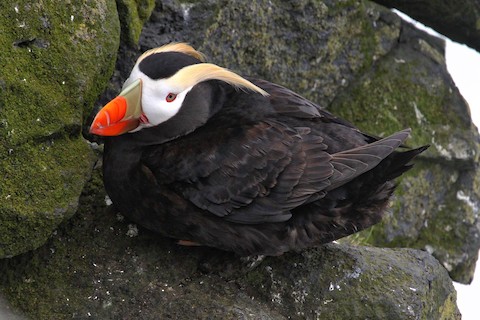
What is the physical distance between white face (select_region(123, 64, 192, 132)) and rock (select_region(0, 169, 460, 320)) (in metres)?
0.61

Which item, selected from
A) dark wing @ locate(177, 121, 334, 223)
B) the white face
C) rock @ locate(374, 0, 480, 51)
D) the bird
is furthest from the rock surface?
rock @ locate(374, 0, 480, 51)

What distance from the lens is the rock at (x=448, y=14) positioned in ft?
21.0

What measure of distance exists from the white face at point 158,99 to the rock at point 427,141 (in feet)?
8.81

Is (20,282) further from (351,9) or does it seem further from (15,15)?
(351,9)

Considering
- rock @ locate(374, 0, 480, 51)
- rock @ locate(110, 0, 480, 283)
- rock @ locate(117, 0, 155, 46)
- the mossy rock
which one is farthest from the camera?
rock @ locate(374, 0, 480, 51)

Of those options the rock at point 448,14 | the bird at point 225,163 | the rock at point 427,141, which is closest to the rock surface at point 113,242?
the bird at point 225,163

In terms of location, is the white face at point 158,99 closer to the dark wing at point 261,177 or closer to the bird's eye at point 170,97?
the bird's eye at point 170,97

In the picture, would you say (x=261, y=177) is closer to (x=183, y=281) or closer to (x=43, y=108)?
(x=183, y=281)

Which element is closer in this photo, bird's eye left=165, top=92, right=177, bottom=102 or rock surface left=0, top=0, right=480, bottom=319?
rock surface left=0, top=0, right=480, bottom=319

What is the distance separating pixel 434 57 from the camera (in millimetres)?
6703

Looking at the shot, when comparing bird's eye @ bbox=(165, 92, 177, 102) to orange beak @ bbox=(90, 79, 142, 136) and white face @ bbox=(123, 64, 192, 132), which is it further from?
orange beak @ bbox=(90, 79, 142, 136)

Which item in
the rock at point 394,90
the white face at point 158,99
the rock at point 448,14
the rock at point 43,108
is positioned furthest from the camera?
the rock at point 448,14

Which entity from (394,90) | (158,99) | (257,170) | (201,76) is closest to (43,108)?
(158,99)

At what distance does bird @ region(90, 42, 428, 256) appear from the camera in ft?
12.4
